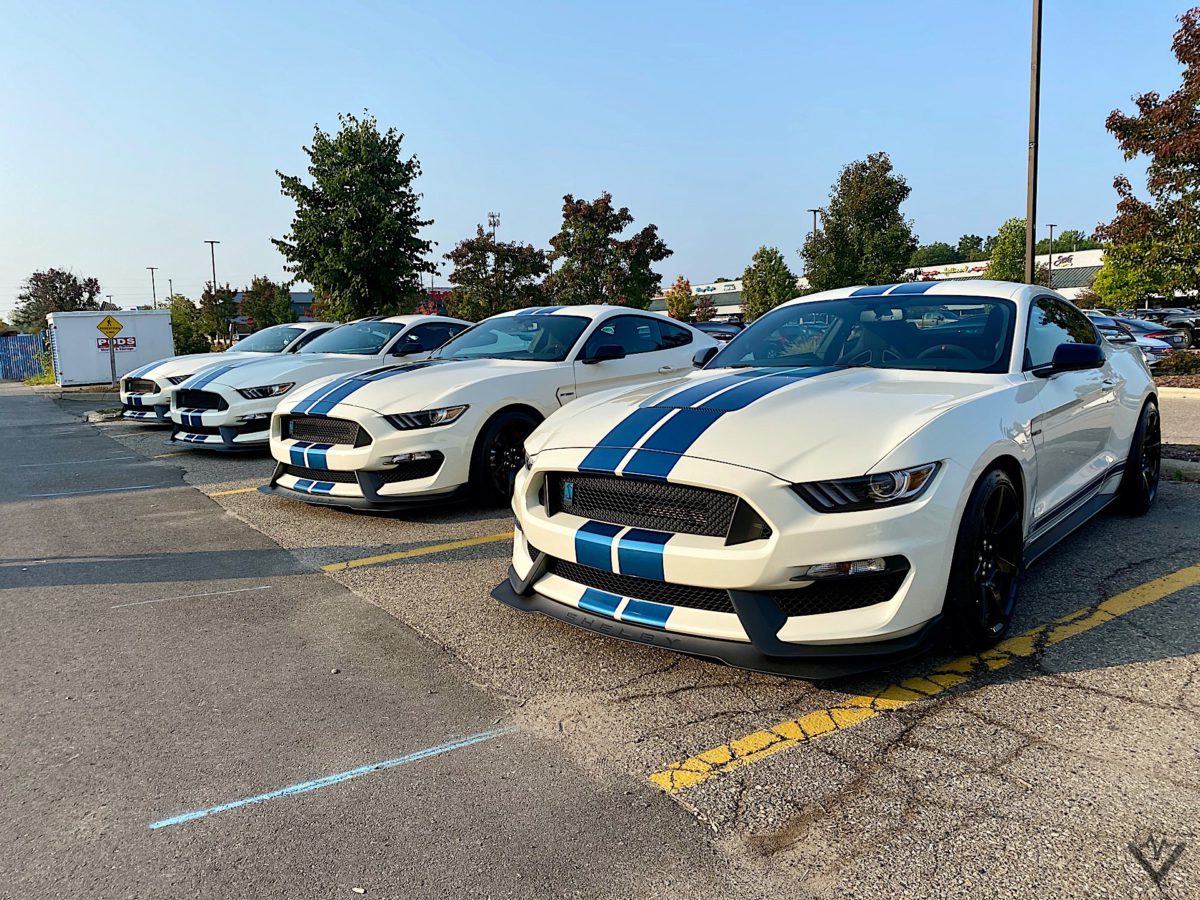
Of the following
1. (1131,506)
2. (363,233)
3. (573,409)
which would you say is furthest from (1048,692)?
(363,233)

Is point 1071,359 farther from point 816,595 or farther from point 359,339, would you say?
point 359,339

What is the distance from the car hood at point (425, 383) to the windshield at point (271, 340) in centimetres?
551

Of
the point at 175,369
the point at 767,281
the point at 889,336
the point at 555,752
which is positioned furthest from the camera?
the point at 767,281

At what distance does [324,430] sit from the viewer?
642cm

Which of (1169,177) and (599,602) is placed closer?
(599,602)

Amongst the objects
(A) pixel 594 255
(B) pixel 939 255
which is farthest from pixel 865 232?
(B) pixel 939 255

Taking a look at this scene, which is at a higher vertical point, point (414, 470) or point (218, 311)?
point (218, 311)

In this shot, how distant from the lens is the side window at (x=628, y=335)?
7.35 m

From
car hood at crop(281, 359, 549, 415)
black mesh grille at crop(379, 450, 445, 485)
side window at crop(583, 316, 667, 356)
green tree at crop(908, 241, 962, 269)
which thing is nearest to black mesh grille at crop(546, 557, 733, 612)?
black mesh grille at crop(379, 450, 445, 485)

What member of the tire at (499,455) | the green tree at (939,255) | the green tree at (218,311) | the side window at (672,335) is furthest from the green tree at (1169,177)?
the green tree at (939,255)

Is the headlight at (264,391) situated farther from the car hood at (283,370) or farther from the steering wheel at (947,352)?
the steering wheel at (947,352)

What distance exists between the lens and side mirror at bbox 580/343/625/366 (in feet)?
23.4

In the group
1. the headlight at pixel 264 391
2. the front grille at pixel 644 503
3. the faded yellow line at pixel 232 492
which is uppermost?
the headlight at pixel 264 391

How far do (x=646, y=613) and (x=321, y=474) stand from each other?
12.5 ft
